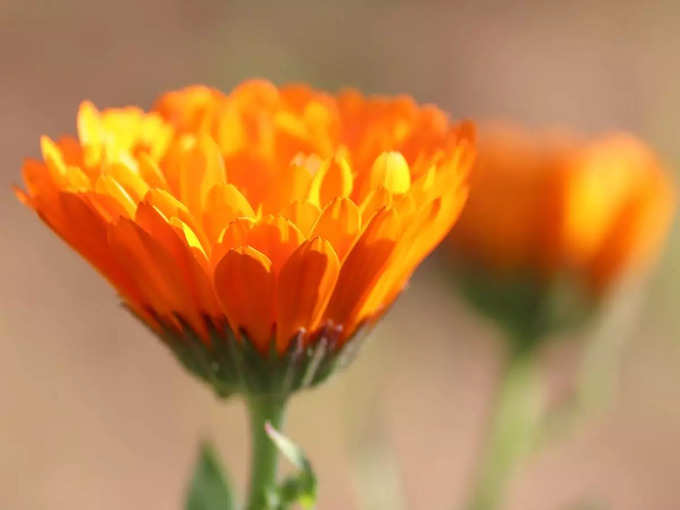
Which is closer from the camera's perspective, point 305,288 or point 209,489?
point 305,288

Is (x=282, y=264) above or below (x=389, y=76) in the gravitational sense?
above

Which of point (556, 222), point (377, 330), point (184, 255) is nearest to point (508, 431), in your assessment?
point (556, 222)

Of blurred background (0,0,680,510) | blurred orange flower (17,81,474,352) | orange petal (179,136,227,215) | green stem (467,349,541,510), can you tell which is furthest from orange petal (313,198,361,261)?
blurred background (0,0,680,510)

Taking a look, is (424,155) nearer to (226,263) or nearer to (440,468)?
(226,263)

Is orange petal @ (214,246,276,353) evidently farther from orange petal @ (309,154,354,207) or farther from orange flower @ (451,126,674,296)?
orange flower @ (451,126,674,296)

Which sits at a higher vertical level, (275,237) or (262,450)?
(275,237)

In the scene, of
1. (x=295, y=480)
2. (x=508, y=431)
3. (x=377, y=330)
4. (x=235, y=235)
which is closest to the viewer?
(x=235, y=235)

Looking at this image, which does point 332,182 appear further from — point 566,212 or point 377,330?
point 377,330

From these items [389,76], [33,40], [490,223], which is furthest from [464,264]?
[33,40]
